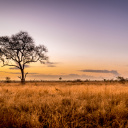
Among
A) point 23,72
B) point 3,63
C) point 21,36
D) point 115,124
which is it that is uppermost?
point 21,36


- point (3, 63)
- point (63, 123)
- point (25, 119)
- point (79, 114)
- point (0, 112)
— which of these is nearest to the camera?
point (63, 123)

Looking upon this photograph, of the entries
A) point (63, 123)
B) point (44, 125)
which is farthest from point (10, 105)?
point (63, 123)

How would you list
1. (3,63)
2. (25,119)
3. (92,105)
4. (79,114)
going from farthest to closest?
(3,63)
(92,105)
(79,114)
(25,119)

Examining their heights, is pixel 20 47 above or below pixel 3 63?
above

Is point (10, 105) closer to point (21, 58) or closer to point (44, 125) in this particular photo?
point (44, 125)

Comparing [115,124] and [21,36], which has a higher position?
[21,36]

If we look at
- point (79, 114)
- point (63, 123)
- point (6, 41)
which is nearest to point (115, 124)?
point (79, 114)

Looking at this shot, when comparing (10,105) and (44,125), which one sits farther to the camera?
(10,105)

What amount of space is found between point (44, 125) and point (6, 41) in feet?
88.8

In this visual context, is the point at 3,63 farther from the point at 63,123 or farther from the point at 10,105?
the point at 63,123

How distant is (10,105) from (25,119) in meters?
1.99

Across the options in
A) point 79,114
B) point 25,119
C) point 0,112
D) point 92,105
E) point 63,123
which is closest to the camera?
point 63,123

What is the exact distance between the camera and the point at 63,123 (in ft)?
15.1

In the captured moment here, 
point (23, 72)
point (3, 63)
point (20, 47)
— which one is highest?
point (20, 47)
